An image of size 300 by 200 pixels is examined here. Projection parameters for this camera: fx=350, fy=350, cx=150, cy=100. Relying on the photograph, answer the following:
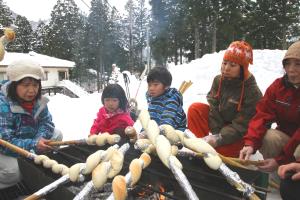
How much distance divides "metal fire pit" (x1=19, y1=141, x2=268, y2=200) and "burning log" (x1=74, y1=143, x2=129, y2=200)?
187 millimetres

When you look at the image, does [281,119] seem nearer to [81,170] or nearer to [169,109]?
[169,109]

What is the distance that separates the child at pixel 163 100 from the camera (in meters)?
3.27

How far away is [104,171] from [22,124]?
1.71 metres

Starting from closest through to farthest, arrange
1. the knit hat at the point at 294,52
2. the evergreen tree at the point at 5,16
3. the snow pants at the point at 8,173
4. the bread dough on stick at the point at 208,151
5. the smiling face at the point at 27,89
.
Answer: the bread dough on stick at the point at 208,151, the knit hat at the point at 294,52, the snow pants at the point at 8,173, the smiling face at the point at 27,89, the evergreen tree at the point at 5,16

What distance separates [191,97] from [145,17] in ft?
136

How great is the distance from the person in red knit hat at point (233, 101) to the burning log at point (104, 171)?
1683mm

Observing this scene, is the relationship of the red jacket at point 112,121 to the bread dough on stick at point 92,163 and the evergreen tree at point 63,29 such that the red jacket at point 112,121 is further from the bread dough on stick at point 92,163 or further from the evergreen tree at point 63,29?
the evergreen tree at point 63,29

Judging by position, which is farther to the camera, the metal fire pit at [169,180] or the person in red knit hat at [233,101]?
the person in red knit hat at [233,101]

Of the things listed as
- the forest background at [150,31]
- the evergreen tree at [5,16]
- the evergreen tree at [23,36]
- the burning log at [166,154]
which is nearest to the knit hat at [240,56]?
the burning log at [166,154]

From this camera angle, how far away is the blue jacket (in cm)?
293

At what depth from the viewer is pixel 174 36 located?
34.7 meters

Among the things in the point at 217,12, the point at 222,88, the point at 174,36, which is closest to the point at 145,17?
the point at 174,36

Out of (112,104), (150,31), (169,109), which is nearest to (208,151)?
(169,109)

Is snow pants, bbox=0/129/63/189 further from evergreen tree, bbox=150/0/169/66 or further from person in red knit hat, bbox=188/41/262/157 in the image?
evergreen tree, bbox=150/0/169/66
